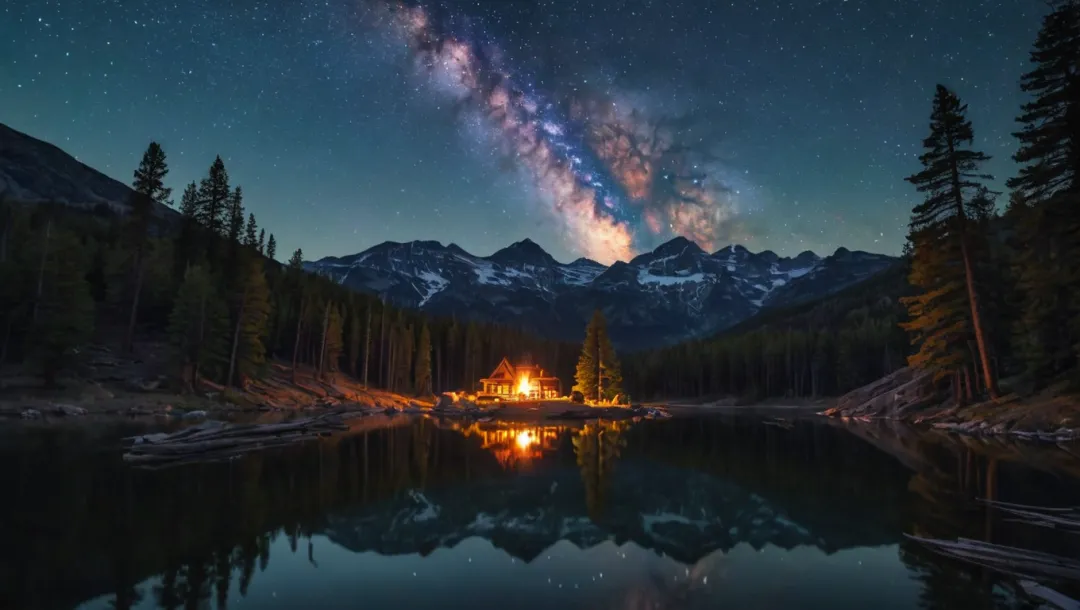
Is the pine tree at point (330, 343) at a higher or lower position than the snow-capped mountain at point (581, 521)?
higher

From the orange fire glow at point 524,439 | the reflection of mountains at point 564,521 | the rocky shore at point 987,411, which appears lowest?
the reflection of mountains at point 564,521

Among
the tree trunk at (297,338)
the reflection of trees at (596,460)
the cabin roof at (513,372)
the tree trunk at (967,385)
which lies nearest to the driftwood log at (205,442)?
the reflection of trees at (596,460)

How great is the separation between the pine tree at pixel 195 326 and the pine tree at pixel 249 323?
3774 millimetres

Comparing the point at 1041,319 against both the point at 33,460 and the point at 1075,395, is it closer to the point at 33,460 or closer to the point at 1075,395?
the point at 1075,395

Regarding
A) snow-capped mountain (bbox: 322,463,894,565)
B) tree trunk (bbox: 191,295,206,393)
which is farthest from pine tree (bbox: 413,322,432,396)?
snow-capped mountain (bbox: 322,463,894,565)

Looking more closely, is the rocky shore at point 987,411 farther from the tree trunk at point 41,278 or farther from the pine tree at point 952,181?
the tree trunk at point 41,278

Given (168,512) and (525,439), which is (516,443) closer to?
(525,439)

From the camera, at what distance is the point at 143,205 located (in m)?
70.8

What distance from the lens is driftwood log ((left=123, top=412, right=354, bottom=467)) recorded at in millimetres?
26844

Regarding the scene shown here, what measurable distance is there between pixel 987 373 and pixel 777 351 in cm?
10756

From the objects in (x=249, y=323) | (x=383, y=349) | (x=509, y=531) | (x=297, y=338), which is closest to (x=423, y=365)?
(x=383, y=349)

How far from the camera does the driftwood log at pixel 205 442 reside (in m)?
26.8

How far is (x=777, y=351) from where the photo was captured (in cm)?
14638

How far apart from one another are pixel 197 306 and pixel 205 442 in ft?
142
